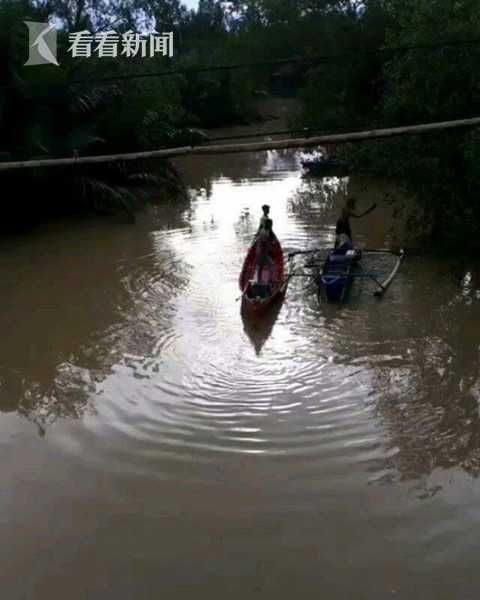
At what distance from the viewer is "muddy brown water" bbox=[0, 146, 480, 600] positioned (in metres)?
4.60

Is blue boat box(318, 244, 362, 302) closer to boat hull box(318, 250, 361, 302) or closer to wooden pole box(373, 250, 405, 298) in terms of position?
boat hull box(318, 250, 361, 302)

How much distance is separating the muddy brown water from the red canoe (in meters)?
0.25

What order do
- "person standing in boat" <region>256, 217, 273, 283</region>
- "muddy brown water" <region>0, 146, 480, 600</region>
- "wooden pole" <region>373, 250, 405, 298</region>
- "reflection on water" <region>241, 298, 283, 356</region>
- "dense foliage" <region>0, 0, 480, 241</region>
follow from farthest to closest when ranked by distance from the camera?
"dense foliage" <region>0, 0, 480, 241</region> < "person standing in boat" <region>256, 217, 273, 283</region> < "wooden pole" <region>373, 250, 405, 298</region> < "reflection on water" <region>241, 298, 283, 356</region> < "muddy brown water" <region>0, 146, 480, 600</region>

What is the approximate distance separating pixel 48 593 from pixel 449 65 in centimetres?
978

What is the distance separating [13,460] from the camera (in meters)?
6.11

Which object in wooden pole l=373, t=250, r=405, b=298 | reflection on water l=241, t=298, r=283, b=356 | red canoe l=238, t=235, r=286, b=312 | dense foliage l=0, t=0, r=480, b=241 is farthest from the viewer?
dense foliage l=0, t=0, r=480, b=241

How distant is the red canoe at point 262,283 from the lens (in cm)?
940

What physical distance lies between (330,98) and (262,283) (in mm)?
14282

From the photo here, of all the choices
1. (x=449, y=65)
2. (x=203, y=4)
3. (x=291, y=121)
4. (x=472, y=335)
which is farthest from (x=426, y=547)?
(x=203, y=4)

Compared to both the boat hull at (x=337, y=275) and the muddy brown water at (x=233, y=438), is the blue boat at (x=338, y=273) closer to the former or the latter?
the boat hull at (x=337, y=275)

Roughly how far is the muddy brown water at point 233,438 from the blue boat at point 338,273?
0.27 meters

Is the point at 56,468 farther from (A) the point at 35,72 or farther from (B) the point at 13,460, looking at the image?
(A) the point at 35,72

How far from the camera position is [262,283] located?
382 inches

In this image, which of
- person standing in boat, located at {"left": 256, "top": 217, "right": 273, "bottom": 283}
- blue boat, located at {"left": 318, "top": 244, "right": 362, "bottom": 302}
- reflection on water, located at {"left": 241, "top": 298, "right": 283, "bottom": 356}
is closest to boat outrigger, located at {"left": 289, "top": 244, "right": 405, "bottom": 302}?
blue boat, located at {"left": 318, "top": 244, "right": 362, "bottom": 302}
